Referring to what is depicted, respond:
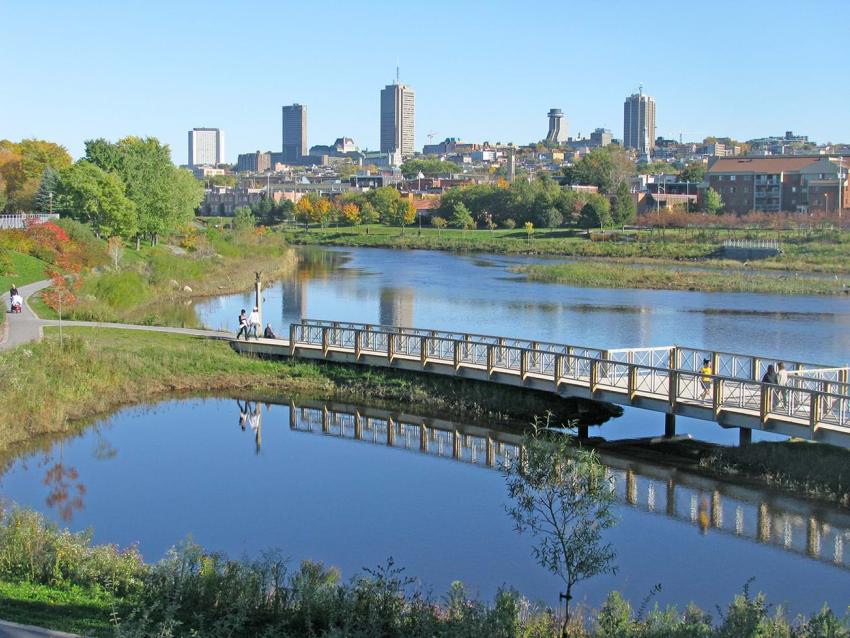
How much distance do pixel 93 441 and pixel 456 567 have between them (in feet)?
40.0

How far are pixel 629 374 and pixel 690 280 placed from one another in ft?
157

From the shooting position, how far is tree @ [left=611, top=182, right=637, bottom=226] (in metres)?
120

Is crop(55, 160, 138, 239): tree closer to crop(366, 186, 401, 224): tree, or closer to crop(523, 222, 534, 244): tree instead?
crop(523, 222, 534, 244): tree

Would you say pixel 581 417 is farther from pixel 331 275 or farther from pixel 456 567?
pixel 331 275

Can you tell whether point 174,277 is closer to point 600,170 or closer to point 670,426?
point 670,426

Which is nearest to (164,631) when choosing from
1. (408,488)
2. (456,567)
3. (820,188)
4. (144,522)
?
(456,567)

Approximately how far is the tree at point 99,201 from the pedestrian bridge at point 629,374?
3338 cm

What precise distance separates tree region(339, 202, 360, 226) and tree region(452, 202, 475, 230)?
1695 cm

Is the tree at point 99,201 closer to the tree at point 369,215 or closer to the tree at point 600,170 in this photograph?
the tree at point 369,215

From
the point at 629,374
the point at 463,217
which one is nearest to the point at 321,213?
the point at 463,217

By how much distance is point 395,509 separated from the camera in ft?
73.2

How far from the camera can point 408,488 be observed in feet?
78.5

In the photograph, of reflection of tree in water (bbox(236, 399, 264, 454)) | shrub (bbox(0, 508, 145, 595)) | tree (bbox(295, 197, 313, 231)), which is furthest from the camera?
tree (bbox(295, 197, 313, 231))

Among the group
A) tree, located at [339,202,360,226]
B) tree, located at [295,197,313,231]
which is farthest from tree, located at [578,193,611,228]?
tree, located at [295,197,313,231]
